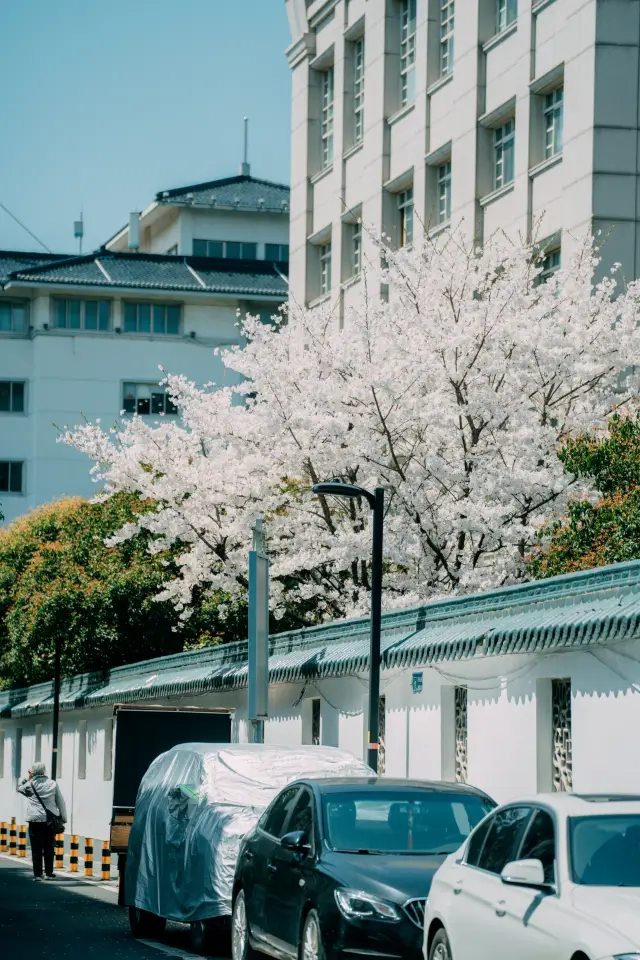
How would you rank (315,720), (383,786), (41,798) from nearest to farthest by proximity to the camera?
(383,786), (41,798), (315,720)

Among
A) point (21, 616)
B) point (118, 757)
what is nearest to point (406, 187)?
point (21, 616)

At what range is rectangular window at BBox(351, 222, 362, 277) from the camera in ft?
151

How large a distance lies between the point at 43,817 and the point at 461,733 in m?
7.44

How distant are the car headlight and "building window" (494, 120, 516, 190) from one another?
1130 inches

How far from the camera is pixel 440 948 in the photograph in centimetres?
1079

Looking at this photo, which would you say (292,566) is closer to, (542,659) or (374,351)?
(374,351)

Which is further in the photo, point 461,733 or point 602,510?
point 602,510

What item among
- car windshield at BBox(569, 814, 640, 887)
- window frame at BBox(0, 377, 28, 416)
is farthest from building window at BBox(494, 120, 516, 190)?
window frame at BBox(0, 377, 28, 416)

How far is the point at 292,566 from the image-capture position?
1142 inches

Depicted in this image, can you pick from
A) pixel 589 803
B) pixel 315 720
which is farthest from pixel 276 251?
pixel 589 803

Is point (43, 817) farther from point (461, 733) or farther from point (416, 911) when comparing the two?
point (416, 911)

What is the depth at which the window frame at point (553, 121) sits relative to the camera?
36.7 m

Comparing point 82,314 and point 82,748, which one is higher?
point 82,314

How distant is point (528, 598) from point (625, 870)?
11.2 metres
